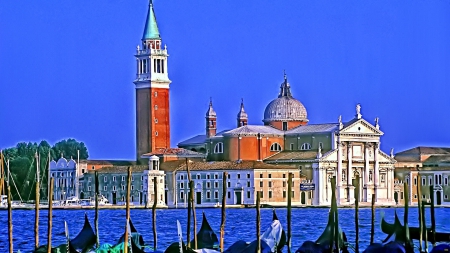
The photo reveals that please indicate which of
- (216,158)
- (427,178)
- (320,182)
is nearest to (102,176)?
(216,158)

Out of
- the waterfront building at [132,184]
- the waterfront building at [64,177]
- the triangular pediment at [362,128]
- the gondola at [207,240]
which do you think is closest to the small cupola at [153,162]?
the waterfront building at [132,184]

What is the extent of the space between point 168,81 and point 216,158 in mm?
4297

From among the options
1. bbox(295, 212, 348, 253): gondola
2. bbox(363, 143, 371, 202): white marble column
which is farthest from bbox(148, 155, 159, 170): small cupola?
bbox(295, 212, 348, 253): gondola

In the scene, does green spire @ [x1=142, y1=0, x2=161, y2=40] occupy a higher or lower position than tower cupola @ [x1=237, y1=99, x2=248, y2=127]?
higher

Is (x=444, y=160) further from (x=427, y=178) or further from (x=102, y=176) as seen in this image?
(x=102, y=176)

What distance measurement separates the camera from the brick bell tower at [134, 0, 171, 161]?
61900 mm

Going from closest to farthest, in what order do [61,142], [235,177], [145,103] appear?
[235,177] < [145,103] < [61,142]

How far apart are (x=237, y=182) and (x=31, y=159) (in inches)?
418

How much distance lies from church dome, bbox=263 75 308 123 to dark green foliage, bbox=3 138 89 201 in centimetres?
1051

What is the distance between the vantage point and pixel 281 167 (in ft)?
192

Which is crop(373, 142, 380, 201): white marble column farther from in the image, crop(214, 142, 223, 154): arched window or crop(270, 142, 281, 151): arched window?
crop(214, 142, 223, 154): arched window

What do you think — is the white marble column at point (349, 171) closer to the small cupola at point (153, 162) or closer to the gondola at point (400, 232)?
the small cupola at point (153, 162)

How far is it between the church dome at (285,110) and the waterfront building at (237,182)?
530 cm

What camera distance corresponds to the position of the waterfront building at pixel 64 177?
63344mm
